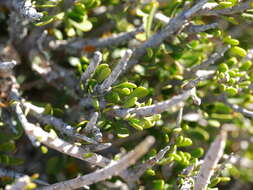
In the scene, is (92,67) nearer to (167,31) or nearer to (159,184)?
(167,31)

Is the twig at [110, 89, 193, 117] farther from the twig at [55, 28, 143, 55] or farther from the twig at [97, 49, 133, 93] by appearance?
the twig at [55, 28, 143, 55]

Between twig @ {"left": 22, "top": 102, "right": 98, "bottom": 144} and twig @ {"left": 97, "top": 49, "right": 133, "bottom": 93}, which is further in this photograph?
twig @ {"left": 22, "top": 102, "right": 98, "bottom": 144}

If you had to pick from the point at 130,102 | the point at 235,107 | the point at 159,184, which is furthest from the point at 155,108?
the point at 235,107

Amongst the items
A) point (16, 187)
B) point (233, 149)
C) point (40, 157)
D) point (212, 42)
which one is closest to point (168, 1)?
point (212, 42)

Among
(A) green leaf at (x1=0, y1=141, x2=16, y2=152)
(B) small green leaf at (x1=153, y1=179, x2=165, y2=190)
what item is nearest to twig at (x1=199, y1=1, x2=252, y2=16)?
(B) small green leaf at (x1=153, y1=179, x2=165, y2=190)

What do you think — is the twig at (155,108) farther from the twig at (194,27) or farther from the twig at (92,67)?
the twig at (194,27)
